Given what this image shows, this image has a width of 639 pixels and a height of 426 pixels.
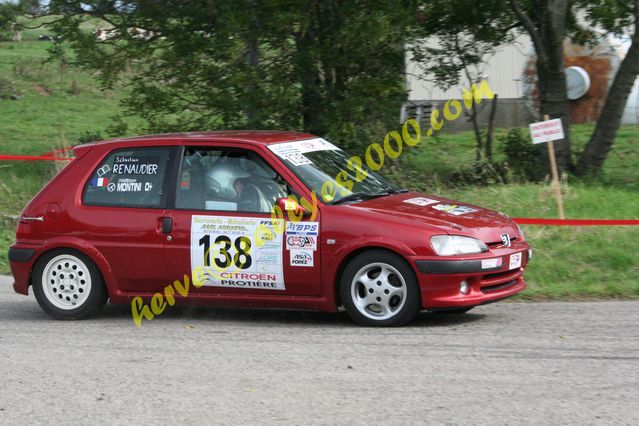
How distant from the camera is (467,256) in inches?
295

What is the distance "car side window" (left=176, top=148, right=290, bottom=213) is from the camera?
8047 millimetres

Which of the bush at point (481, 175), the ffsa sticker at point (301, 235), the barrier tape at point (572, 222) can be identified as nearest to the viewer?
the ffsa sticker at point (301, 235)

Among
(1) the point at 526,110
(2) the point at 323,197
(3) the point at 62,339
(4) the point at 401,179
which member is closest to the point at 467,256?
(2) the point at 323,197

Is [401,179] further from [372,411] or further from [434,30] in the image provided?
[372,411]

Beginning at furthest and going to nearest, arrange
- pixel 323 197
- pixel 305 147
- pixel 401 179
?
pixel 401 179 < pixel 305 147 < pixel 323 197

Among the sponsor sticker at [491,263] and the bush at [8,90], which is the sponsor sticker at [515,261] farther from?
the bush at [8,90]

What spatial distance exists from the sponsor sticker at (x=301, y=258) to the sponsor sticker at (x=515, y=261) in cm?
161

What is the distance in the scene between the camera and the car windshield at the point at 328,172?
320 inches

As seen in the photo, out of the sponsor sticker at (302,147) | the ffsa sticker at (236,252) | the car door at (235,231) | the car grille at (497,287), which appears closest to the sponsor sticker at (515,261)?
the car grille at (497,287)

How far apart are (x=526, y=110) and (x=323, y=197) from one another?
57.8 feet

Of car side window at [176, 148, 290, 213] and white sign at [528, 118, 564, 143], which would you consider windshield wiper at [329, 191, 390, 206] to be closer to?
car side window at [176, 148, 290, 213]

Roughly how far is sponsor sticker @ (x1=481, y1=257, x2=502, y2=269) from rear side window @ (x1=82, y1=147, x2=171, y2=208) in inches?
109

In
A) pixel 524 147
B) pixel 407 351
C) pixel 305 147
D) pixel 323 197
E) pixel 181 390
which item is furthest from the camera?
pixel 524 147

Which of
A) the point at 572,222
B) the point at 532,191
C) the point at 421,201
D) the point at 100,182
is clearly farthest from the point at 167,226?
the point at 532,191
